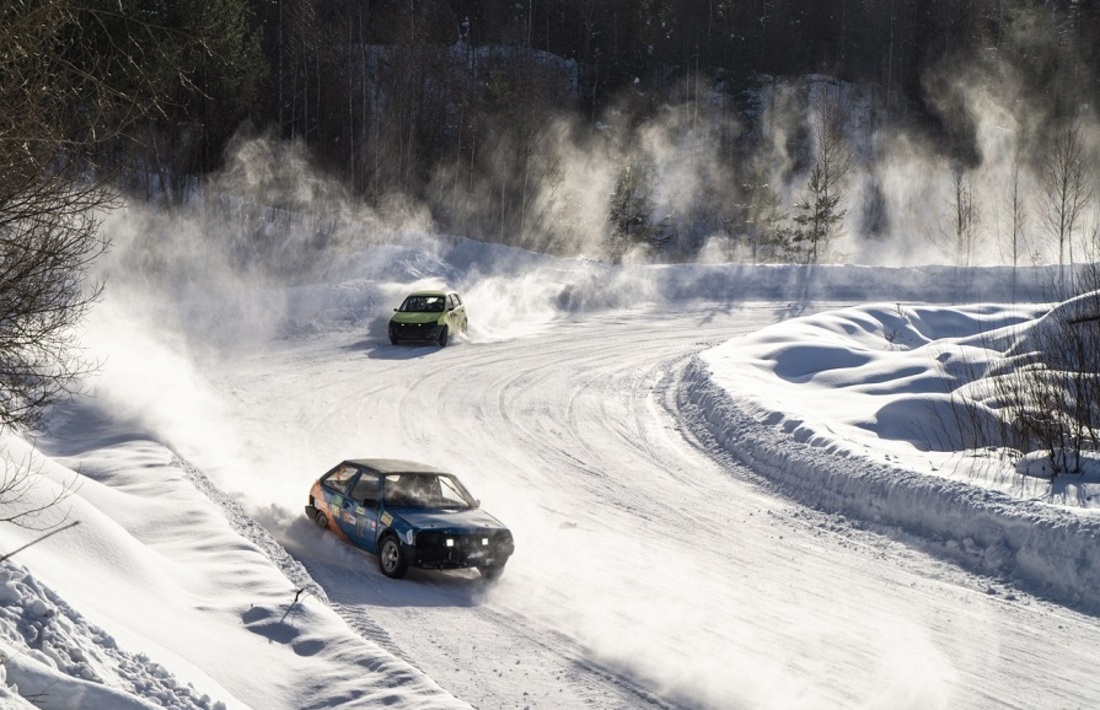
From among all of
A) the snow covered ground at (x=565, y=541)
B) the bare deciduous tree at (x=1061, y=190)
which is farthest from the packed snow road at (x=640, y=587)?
the bare deciduous tree at (x=1061, y=190)

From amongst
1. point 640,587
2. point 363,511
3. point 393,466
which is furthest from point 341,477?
point 640,587

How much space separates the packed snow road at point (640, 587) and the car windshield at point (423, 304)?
23.4ft

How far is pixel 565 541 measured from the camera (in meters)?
13.1

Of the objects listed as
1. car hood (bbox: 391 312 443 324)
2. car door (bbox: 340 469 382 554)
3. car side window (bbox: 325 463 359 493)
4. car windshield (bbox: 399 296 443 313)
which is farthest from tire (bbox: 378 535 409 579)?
car windshield (bbox: 399 296 443 313)

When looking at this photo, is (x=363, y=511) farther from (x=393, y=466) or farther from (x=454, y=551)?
(x=454, y=551)

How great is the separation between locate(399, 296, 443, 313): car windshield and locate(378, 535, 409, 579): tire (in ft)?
57.8

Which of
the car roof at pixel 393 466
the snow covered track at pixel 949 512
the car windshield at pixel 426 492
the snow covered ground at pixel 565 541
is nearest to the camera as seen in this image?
the snow covered ground at pixel 565 541

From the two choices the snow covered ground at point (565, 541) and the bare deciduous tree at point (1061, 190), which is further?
the bare deciduous tree at point (1061, 190)

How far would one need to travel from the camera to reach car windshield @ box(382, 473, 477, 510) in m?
12.1

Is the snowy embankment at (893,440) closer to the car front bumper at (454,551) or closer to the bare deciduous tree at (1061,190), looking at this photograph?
the car front bumper at (454,551)

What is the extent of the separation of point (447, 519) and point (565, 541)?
2.12 m

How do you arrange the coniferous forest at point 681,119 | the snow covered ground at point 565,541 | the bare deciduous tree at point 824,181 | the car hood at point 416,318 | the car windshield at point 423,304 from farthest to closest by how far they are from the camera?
the coniferous forest at point 681,119, the bare deciduous tree at point 824,181, the car windshield at point 423,304, the car hood at point 416,318, the snow covered ground at point 565,541

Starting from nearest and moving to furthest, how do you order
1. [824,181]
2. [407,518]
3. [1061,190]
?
[407,518] < [824,181] < [1061,190]

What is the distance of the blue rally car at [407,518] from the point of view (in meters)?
11.1
